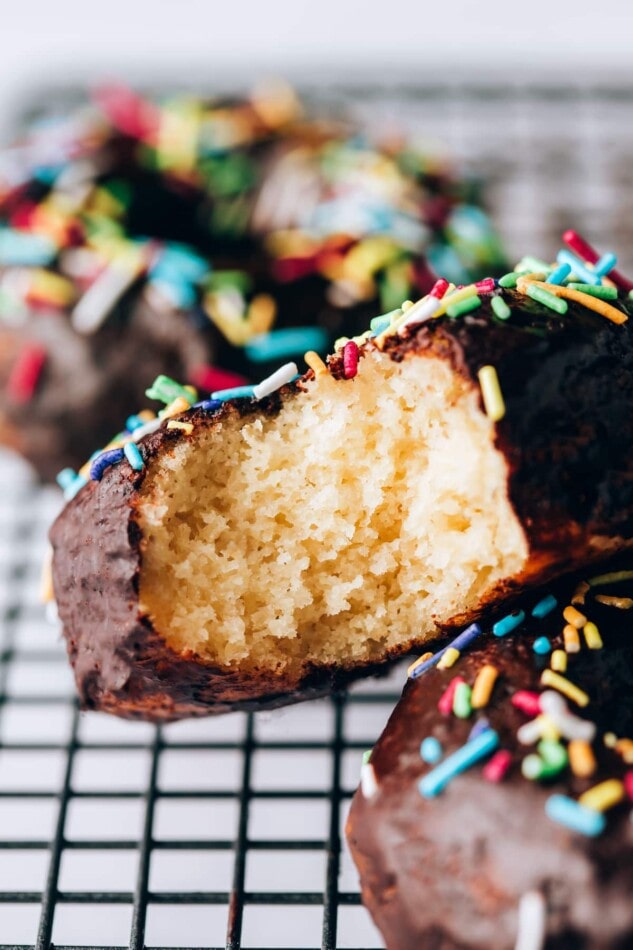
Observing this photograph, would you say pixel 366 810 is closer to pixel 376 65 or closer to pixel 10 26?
pixel 376 65

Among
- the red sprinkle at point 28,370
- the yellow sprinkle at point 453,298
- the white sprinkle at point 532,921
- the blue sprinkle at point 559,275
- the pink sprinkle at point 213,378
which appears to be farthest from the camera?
the red sprinkle at point 28,370

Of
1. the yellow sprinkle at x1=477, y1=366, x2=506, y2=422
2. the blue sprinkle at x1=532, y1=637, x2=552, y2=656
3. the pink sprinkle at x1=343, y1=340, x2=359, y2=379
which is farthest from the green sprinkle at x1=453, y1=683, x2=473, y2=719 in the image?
the pink sprinkle at x1=343, y1=340, x2=359, y2=379

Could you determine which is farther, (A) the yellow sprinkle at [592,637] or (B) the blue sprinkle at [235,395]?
(B) the blue sprinkle at [235,395]

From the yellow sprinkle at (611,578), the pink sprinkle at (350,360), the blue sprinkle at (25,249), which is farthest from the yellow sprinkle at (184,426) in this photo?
the blue sprinkle at (25,249)

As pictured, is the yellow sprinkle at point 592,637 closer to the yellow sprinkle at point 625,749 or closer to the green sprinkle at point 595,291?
the yellow sprinkle at point 625,749

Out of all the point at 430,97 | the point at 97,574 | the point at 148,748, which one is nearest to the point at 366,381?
the point at 97,574

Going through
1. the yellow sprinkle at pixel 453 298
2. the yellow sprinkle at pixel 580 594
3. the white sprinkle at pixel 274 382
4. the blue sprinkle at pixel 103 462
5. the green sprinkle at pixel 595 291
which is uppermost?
the yellow sprinkle at pixel 453 298

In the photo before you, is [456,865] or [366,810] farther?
[366,810]

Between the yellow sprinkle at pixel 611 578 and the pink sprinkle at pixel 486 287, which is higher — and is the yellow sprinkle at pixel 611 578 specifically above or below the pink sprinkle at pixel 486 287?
below
